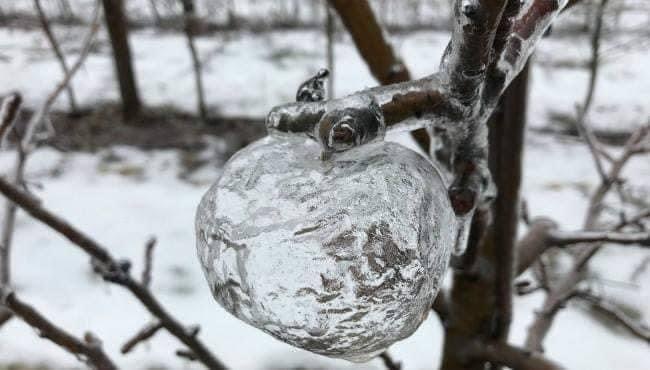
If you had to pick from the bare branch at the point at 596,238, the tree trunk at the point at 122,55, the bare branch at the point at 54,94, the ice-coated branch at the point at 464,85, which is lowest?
the tree trunk at the point at 122,55

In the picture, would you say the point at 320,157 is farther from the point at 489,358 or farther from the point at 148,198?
the point at 148,198

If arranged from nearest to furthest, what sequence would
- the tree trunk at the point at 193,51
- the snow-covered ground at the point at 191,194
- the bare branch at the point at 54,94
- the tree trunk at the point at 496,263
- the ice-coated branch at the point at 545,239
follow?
the tree trunk at the point at 496,263 → the ice-coated branch at the point at 545,239 → the bare branch at the point at 54,94 → the snow-covered ground at the point at 191,194 → the tree trunk at the point at 193,51

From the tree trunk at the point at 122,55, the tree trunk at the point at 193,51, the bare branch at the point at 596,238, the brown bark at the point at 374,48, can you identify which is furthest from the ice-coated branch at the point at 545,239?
the tree trunk at the point at 122,55

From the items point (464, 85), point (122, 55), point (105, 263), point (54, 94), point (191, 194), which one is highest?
point (464, 85)

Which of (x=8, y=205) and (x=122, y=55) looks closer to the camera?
(x=8, y=205)

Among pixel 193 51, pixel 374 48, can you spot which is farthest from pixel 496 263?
pixel 193 51

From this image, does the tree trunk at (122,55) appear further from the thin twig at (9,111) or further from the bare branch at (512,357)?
the bare branch at (512,357)

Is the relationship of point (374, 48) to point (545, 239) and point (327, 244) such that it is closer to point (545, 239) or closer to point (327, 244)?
point (545, 239)
